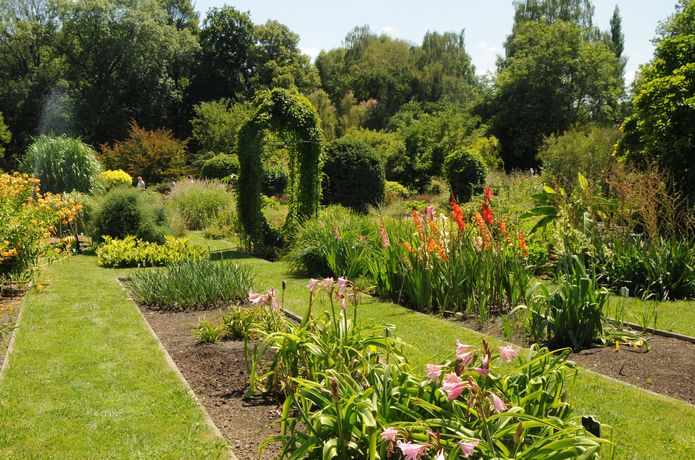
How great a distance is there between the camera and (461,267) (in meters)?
6.95

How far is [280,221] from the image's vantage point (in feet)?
48.3

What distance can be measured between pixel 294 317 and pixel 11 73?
132 ft

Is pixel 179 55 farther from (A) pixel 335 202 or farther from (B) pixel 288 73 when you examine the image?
(A) pixel 335 202

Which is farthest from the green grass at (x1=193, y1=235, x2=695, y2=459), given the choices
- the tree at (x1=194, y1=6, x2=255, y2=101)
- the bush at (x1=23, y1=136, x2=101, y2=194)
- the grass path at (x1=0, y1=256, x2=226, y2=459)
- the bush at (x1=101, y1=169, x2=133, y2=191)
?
the tree at (x1=194, y1=6, x2=255, y2=101)

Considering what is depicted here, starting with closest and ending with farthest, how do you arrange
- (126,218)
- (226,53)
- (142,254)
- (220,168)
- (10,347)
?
(10,347), (142,254), (126,218), (220,168), (226,53)

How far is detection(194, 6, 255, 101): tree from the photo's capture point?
43.6 meters

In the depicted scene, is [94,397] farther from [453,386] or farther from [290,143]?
[290,143]

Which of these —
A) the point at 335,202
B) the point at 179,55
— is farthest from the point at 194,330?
the point at 179,55

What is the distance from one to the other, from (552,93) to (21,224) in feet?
105

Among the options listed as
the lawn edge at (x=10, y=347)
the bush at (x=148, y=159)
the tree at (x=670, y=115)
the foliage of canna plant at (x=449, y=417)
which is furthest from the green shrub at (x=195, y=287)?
the bush at (x=148, y=159)

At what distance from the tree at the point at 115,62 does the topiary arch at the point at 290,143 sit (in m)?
29.3

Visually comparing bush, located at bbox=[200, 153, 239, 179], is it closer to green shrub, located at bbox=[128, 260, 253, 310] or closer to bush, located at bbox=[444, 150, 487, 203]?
bush, located at bbox=[444, 150, 487, 203]

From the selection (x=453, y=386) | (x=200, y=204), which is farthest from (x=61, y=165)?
(x=453, y=386)

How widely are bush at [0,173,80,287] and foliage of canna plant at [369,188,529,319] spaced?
14.4 ft
